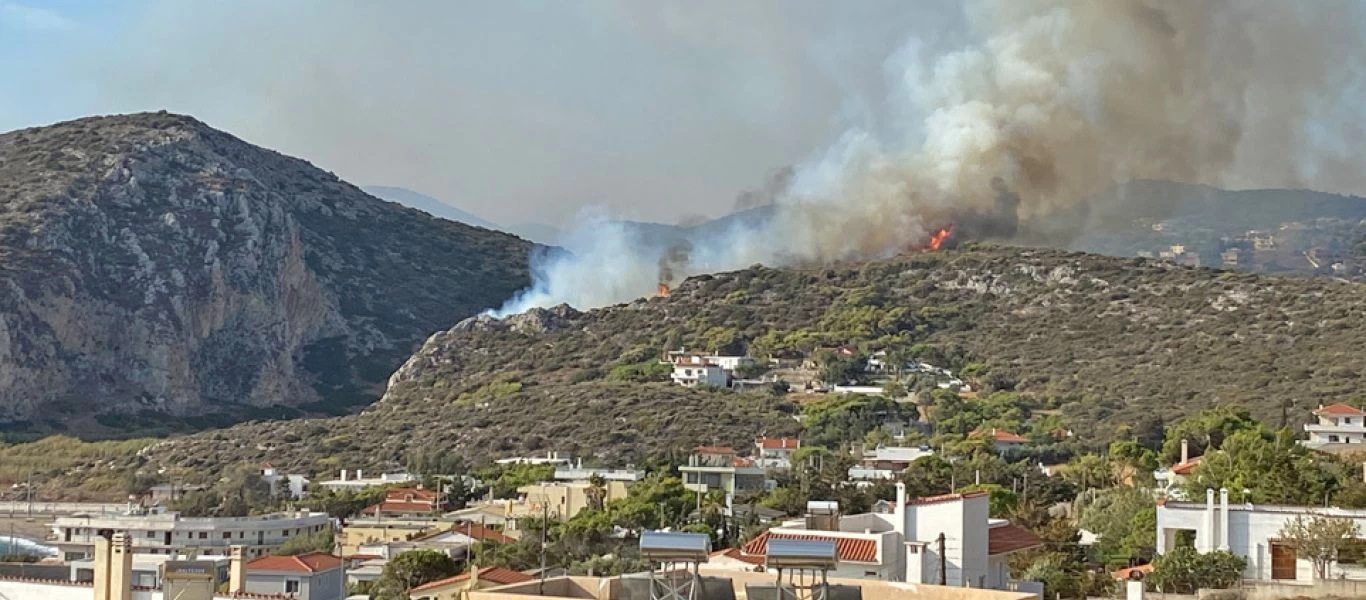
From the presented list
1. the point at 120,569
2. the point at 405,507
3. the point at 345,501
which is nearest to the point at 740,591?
the point at 120,569

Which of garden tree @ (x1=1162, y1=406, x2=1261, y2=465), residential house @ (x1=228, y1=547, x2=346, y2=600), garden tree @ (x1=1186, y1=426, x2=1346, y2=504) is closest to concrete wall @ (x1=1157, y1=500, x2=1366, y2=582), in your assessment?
garden tree @ (x1=1186, y1=426, x2=1346, y2=504)

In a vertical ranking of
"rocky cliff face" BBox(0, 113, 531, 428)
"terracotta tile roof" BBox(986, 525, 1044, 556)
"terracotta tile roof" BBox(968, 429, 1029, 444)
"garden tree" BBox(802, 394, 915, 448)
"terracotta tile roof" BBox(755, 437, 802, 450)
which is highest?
"rocky cliff face" BBox(0, 113, 531, 428)

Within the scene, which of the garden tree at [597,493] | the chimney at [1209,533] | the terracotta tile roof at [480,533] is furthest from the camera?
the garden tree at [597,493]

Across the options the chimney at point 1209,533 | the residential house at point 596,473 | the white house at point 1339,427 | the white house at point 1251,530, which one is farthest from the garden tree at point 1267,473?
the residential house at point 596,473

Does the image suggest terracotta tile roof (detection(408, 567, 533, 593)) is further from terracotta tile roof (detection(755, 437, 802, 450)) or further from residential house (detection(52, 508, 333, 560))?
terracotta tile roof (detection(755, 437, 802, 450))

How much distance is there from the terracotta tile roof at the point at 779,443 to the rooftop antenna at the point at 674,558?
72.2 meters

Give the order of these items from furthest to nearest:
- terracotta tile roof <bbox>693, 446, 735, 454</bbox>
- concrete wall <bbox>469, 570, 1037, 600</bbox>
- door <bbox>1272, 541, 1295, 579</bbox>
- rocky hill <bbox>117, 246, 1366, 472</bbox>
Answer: rocky hill <bbox>117, 246, 1366, 472</bbox> < terracotta tile roof <bbox>693, 446, 735, 454</bbox> < door <bbox>1272, 541, 1295, 579</bbox> < concrete wall <bbox>469, 570, 1037, 600</bbox>

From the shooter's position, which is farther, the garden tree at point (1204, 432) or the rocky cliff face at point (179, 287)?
the rocky cliff face at point (179, 287)

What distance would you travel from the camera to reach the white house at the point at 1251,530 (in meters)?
44.2

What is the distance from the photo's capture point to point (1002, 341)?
398 ft

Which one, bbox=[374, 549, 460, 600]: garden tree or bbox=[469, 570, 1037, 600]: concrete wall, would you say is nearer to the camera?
bbox=[469, 570, 1037, 600]: concrete wall

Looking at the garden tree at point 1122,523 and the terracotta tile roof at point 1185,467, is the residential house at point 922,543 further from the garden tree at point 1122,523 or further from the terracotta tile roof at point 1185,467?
the terracotta tile roof at point 1185,467

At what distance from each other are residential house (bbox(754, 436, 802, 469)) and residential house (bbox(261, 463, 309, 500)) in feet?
62.8

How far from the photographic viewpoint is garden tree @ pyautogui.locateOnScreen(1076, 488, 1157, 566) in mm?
49344
